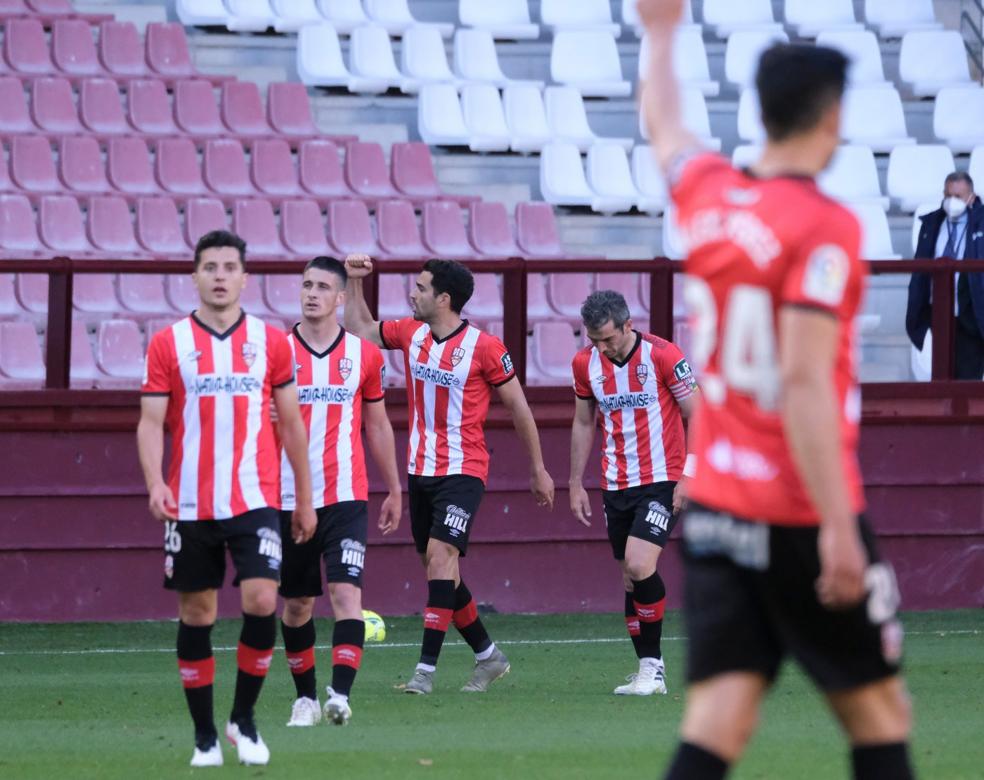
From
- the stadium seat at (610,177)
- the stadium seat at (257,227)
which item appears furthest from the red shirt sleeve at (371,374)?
the stadium seat at (610,177)

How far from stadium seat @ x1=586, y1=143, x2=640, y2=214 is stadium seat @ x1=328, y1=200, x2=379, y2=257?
235cm

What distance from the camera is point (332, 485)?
7613 millimetres

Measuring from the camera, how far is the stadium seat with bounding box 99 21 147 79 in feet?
49.6

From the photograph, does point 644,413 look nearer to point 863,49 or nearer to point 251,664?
point 251,664

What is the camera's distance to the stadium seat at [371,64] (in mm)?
16031

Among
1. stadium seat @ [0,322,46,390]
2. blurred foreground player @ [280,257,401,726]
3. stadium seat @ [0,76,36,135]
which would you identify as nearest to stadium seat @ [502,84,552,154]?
stadium seat @ [0,76,36,135]

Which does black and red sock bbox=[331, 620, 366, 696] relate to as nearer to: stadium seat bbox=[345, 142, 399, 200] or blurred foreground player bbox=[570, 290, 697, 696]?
blurred foreground player bbox=[570, 290, 697, 696]

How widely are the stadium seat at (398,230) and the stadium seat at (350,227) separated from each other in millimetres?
98

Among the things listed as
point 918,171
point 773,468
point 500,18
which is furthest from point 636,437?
point 500,18

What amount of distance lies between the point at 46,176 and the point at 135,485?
134 inches

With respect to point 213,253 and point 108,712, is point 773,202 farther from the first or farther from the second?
point 108,712

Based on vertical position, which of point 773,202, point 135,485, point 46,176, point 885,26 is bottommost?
point 135,485

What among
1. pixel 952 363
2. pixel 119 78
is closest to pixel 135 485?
pixel 119 78

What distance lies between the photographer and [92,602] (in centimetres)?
1159
